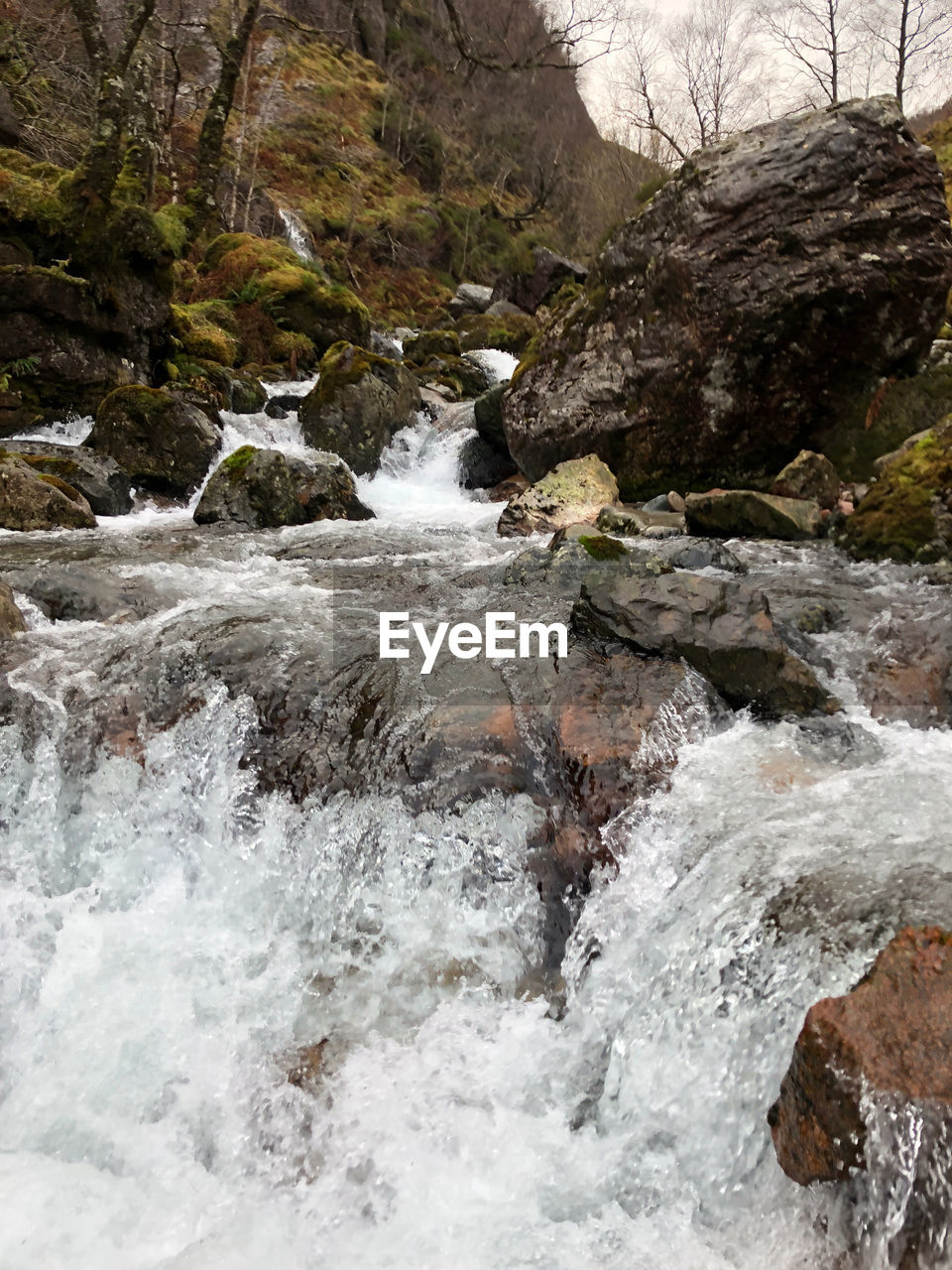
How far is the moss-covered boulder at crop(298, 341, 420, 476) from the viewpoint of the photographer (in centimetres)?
1107

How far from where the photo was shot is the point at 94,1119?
2.52m

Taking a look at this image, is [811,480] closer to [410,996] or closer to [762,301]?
[762,301]

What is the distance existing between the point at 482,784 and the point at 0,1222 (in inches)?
82.2

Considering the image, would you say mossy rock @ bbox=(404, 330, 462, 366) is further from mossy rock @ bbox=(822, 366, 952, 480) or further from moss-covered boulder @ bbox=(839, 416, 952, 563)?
moss-covered boulder @ bbox=(839, 416, 952, 563)

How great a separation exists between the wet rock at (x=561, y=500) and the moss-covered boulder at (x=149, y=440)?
404 cm

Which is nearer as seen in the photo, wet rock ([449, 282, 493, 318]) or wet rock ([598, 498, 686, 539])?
wet rock ([598, 498, 686, 539])

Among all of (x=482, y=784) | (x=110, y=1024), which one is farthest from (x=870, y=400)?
(x=110, y=1024)

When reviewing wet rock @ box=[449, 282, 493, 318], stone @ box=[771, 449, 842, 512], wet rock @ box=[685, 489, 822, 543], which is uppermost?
wet rock @ box=[449, 282, 493, 318]

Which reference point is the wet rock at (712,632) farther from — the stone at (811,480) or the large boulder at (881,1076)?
the stone at (811,480)

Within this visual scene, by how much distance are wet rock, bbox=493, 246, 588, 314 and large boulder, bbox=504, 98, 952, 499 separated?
58.7 ft

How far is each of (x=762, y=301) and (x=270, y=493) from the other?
5.51m

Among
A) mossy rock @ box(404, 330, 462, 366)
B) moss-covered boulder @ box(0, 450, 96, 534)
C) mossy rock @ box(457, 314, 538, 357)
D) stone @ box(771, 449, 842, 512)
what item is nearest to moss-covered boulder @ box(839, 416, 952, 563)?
stone @ box(771, 449, 842, 512)

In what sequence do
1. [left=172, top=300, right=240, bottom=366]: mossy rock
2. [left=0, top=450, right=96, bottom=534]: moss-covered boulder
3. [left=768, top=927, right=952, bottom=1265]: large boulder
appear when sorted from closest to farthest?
[left=768, top=927, right=952, bottom=1265]: large boulder, [left=0, top=450, right=96, bottom=534]: moss-covered boulder, [left=172, top=300, right=240, bottom=366]: mossy rock

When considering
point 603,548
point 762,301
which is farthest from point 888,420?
point 603,548
